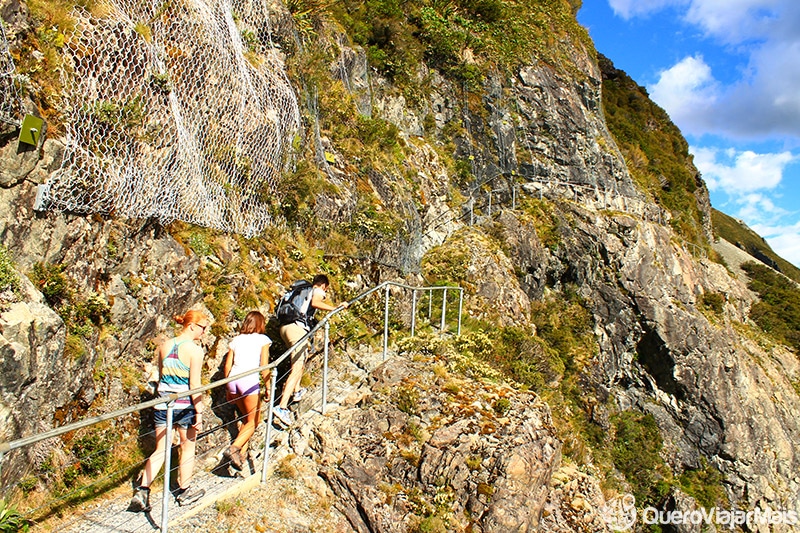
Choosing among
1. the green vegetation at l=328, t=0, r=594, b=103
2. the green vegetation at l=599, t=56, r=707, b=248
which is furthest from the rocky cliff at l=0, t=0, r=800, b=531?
the green vegetation at l=599, t=56, r=707, b=248

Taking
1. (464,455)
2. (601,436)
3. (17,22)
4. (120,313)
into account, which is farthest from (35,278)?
(601,436)

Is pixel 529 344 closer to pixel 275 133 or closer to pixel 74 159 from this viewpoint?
pixel 275 133

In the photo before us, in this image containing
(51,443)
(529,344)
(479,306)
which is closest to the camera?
(51,443)

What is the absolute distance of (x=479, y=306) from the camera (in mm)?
12055

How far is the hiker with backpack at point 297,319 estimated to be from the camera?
588 cm

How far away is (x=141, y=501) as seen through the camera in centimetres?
409

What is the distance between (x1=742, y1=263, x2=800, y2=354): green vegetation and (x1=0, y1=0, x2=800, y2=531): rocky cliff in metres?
1.46

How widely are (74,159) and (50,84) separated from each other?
0.80m

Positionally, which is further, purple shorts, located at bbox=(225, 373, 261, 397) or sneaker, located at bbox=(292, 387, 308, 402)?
sneaker, located at bbox=(292, 387, 308, 402)

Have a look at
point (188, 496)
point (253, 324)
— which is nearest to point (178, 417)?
point (188, 496)

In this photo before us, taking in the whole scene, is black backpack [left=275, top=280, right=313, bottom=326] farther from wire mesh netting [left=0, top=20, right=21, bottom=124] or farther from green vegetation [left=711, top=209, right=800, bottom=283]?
green vegetation [left=711, top=209, right=800, bottom=283]

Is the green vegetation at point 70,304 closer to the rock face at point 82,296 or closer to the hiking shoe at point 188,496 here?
the rock face at point 82,296

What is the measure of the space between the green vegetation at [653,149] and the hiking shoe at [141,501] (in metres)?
25.2

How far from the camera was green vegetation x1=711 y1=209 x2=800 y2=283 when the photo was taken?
55.5m
